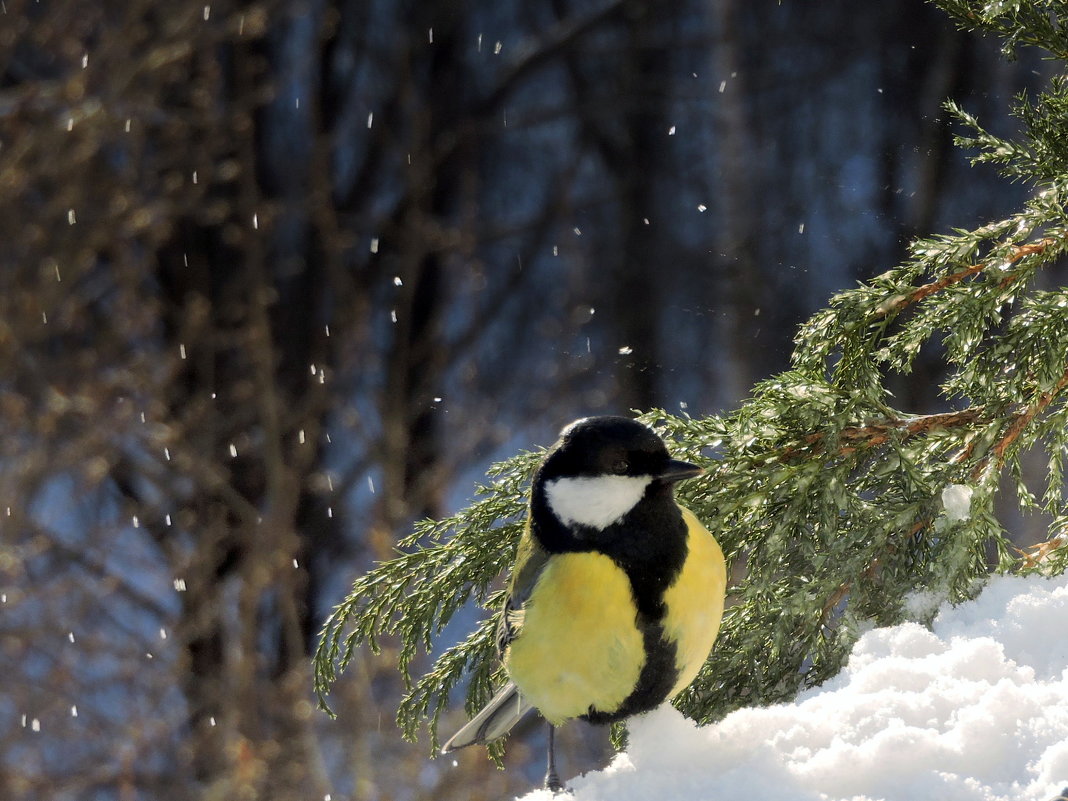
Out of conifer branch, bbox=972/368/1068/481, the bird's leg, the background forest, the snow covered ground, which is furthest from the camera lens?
the background forest

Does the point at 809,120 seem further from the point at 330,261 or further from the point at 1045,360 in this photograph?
the point at 1045,360

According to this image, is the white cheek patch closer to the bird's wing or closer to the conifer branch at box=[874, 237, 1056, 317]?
the bird's wing

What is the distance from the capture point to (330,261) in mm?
4500

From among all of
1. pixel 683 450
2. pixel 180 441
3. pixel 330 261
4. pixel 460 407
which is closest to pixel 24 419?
pixel 180 441

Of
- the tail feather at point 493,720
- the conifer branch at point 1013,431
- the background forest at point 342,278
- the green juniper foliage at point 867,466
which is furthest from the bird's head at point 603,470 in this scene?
the background forest at point 342,278

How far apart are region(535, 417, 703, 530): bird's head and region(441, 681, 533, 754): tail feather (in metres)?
0.21

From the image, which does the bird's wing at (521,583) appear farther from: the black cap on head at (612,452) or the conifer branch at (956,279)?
the conifer branch at (956,279)

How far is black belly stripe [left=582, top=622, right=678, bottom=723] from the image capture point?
0.85m

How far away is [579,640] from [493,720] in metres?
0.21

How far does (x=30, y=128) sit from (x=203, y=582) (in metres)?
1.93

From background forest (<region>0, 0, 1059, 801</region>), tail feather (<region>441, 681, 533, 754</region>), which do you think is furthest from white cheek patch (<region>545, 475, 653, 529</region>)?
background forest (<region>0, 0, 1059, 801</region>)

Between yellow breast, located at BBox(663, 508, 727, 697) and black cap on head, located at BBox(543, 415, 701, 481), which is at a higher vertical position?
black cap on head, located at BBox(543, 415, 701, 481)

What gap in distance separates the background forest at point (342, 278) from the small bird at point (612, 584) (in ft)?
10.0

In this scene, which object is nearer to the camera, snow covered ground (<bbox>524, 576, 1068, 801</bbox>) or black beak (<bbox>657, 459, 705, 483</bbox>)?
snow covered ground (<bbox>524, 576, 1068, 801</bbox>)
